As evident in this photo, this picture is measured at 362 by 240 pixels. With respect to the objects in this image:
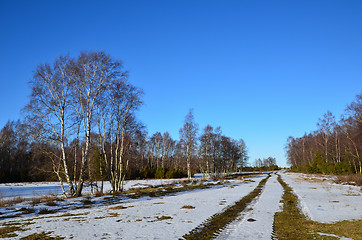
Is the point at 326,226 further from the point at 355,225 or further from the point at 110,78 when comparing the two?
the point at 110,78

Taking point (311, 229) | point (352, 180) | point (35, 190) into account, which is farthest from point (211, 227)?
point (35, 190)

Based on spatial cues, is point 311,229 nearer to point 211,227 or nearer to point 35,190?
point 211,227

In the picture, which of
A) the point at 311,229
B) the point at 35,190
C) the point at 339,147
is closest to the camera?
the point at 311,229

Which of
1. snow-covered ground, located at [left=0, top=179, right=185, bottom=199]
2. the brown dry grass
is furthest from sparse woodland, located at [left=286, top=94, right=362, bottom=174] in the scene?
snow-covered ground, located at [left=0, top=179, right=185, bottom=199]

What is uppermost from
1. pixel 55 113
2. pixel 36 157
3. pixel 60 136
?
pixel 55 113

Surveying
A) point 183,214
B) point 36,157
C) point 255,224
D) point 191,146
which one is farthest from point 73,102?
point 191,146

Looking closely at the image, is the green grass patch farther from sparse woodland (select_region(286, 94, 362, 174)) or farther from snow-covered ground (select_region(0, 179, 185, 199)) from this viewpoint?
sparse woodland (select_region(286, 94, 362, 174))

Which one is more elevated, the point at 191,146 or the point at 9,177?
the point at 191,146

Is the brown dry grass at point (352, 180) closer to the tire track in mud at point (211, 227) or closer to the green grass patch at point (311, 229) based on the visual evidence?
the green grass patch at point (311, 229)

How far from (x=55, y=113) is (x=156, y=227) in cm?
1312

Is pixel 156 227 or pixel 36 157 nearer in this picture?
pixel 156 227

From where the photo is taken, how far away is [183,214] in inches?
380

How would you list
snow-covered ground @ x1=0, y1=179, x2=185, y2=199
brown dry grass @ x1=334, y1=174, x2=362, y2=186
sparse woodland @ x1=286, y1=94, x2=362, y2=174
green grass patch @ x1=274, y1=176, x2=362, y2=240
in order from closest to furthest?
1. green grass patch @ x1=274, y1=176, x2=362, y2=240
2. snow-covered ground @ x1=0, y1=179, x2=185, y2=199
3. brown dry grass @ x1=334, y1=174, x2=362, y2=186
4. sparse woodland @ x1=286, y1=94, x2=362, y2=174

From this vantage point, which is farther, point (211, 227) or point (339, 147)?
point (339, 147)
